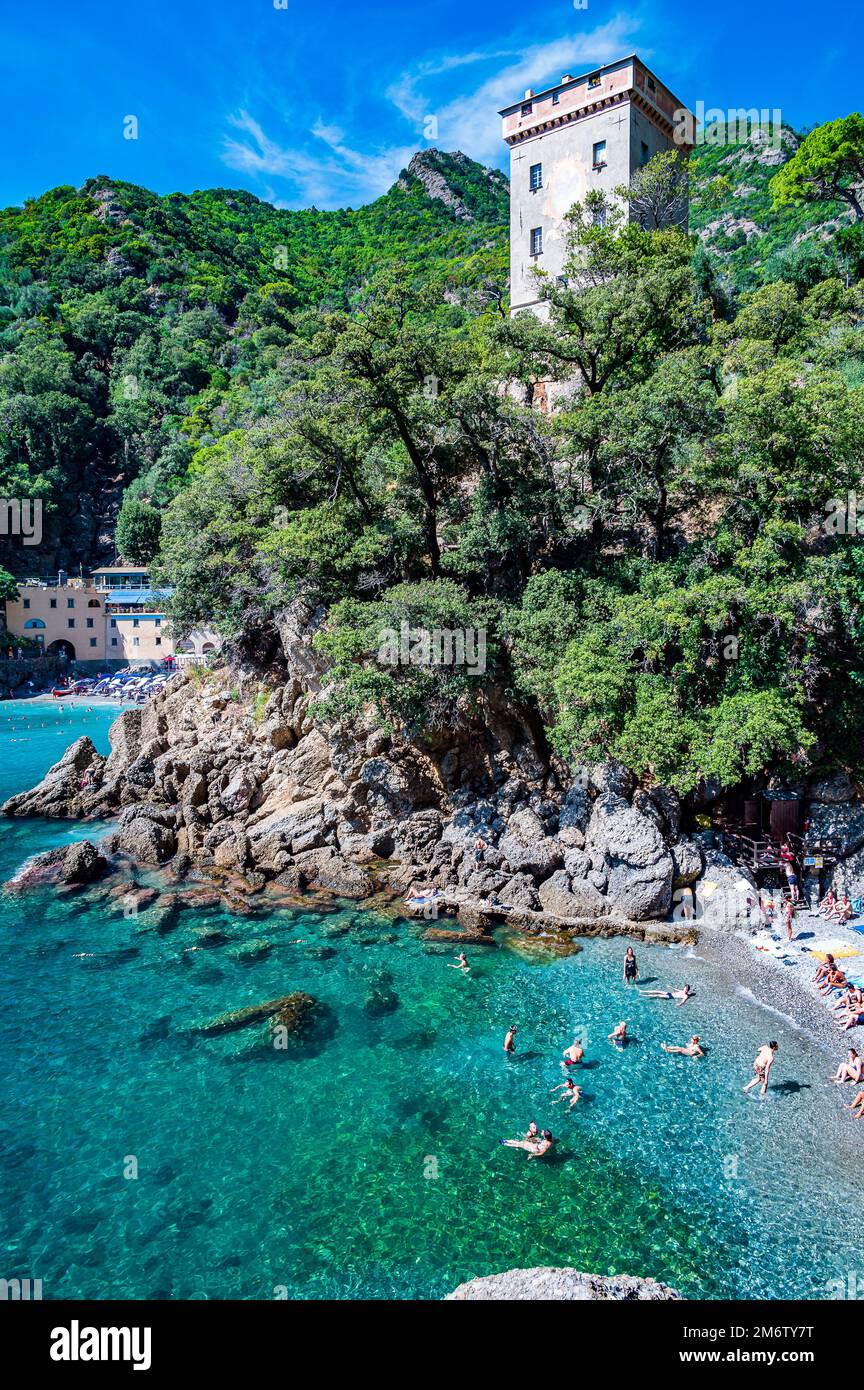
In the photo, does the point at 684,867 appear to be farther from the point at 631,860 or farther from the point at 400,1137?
the point at 400,1137

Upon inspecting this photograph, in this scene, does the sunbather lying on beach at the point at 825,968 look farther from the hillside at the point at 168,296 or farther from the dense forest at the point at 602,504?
the hillside at the point at 168,296

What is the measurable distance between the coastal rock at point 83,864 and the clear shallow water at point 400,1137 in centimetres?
552

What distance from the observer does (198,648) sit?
76.6 m

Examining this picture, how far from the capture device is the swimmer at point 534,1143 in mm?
13000

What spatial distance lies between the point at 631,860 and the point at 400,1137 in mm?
10970

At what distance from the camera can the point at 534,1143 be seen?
13.1 meters

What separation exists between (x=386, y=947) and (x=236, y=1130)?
7.49m

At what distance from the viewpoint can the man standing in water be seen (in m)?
14.3

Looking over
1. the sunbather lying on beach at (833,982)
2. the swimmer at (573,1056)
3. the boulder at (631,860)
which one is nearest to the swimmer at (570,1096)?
the swimmer at (573,1056)

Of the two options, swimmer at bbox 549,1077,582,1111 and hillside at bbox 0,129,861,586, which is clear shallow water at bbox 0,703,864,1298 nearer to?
swimmer at bbox 549,1077,582,1111

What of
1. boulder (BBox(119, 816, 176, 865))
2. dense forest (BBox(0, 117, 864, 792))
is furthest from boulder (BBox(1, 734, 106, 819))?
dense forest (BBox(0, 117, 864, 792))
